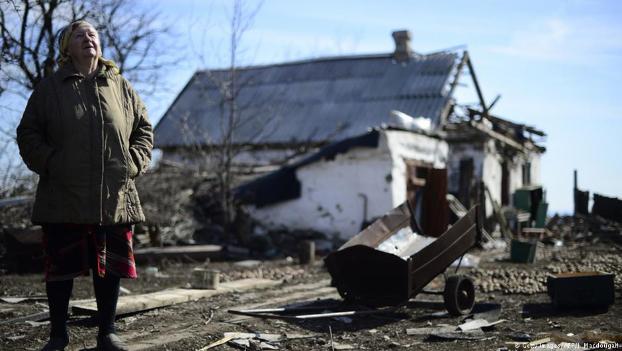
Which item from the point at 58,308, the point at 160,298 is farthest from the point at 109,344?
the point at 160,298

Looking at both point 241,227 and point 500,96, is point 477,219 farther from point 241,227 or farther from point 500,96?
point 500,96

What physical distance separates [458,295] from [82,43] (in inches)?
171

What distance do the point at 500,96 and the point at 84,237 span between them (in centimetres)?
1431

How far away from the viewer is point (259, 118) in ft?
64.8

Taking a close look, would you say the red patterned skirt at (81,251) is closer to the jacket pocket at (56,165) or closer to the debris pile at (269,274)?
the jacket pocket at (56,165)

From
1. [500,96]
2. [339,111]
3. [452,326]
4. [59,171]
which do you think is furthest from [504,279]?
[339,111]

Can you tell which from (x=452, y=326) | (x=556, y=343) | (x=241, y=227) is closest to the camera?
(x=556, y=343)

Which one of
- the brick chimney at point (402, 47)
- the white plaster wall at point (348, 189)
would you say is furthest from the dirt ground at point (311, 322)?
the brick chimney at point (402, 47)

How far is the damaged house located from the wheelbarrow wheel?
3628 millimetres

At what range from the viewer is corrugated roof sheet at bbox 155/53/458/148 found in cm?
1847

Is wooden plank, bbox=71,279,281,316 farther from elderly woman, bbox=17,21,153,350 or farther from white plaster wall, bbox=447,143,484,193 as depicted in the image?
white plaster wall, bbox=447,143,484,193

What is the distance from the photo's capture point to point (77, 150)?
3684 mm

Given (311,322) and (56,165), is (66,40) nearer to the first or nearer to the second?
(56,165)

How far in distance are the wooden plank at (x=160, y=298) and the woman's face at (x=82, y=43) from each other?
2.37 metres
